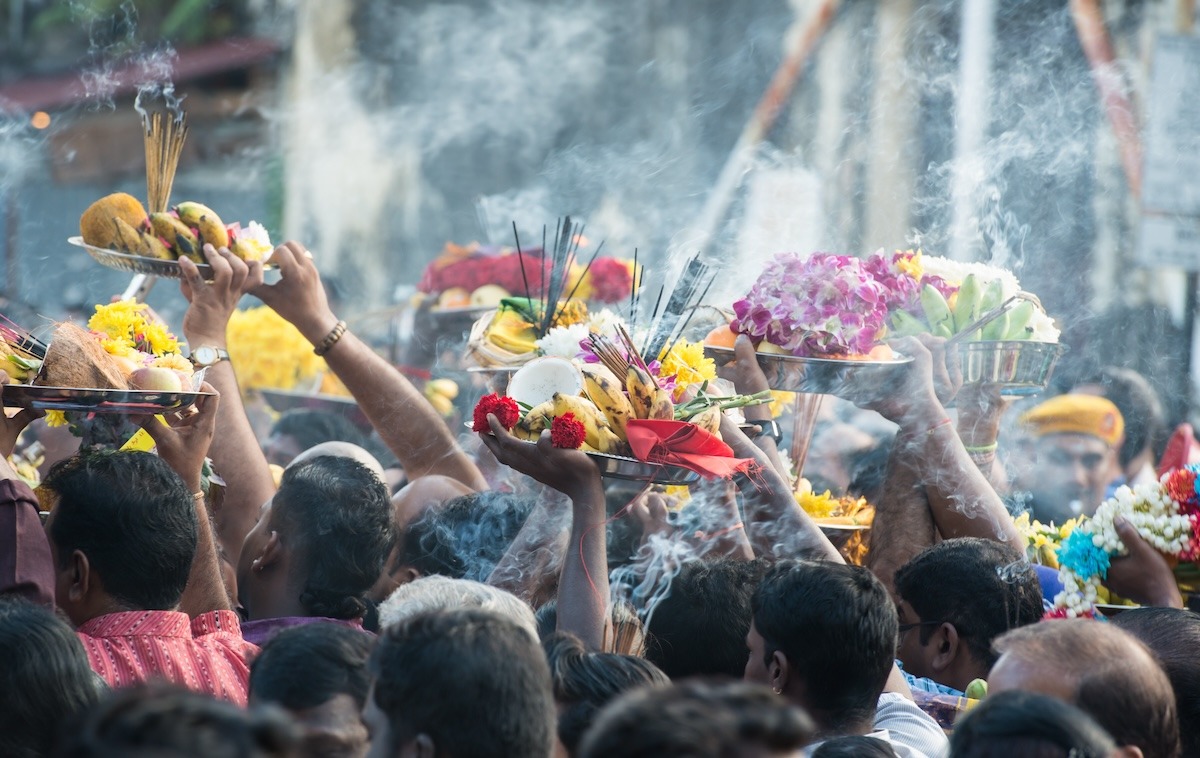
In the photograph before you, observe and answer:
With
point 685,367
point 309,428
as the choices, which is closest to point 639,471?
point 685,367

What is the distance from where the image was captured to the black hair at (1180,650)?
2668mm

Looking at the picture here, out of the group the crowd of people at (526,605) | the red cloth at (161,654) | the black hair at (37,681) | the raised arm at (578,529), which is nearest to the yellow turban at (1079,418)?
the crowd of people at (526,605)

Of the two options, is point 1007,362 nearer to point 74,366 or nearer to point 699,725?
point 74,366

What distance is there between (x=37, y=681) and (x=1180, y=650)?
2183 millimetres

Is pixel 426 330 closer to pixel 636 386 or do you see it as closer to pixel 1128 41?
pixel 636 386

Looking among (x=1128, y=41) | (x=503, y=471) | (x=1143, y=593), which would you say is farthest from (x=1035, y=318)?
(x=1128, y=41)

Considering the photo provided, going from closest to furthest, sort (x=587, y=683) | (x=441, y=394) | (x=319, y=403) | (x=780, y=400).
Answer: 1. (x=587, y=683)
2. (x=780, y=400)
3. (x=319, y=403)
4. (x=441, y=394)

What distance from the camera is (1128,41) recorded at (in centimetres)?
973

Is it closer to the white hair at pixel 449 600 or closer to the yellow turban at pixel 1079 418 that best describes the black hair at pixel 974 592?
the white hair at pixel 449 600

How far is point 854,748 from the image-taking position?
240cm

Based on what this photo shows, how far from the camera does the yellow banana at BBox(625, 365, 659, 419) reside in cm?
326

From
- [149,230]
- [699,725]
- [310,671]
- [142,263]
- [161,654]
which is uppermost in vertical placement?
[149,230]

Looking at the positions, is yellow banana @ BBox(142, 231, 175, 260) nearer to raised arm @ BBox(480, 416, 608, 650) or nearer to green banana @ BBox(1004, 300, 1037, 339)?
raised arm @ BBox(480, 416, 608, 650)

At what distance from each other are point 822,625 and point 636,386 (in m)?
0.80
